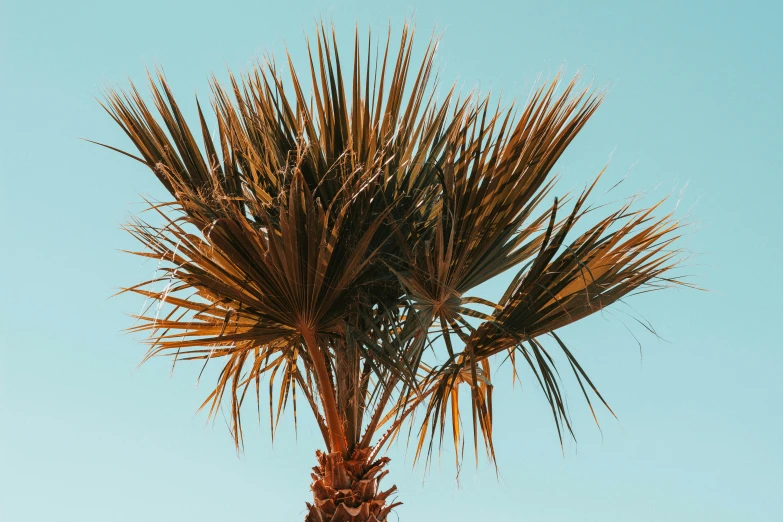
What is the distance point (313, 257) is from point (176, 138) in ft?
→ 3.34

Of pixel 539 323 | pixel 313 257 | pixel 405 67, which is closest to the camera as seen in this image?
pixel 313 257

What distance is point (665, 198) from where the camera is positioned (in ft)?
14.3

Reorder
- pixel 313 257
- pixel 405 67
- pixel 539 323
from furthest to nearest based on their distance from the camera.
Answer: pixel 405 67, pixel 539 323, pixel 313 257

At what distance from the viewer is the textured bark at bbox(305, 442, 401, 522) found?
159 inches

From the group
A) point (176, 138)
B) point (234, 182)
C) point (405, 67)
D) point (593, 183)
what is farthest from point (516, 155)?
point (176, 138)

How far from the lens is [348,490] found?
13.4ft

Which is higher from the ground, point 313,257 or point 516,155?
point 516,155

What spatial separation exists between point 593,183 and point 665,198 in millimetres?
427

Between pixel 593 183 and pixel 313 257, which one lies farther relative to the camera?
pixel 593 183

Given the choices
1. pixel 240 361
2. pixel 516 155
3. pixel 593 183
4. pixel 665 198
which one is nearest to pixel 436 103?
pixel 516 155

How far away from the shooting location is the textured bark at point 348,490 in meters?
4.04

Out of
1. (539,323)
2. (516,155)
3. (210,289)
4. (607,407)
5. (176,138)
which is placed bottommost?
(607,407)

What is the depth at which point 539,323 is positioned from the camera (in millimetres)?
4117

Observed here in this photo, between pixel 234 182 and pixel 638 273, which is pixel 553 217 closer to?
pixel 638 273
